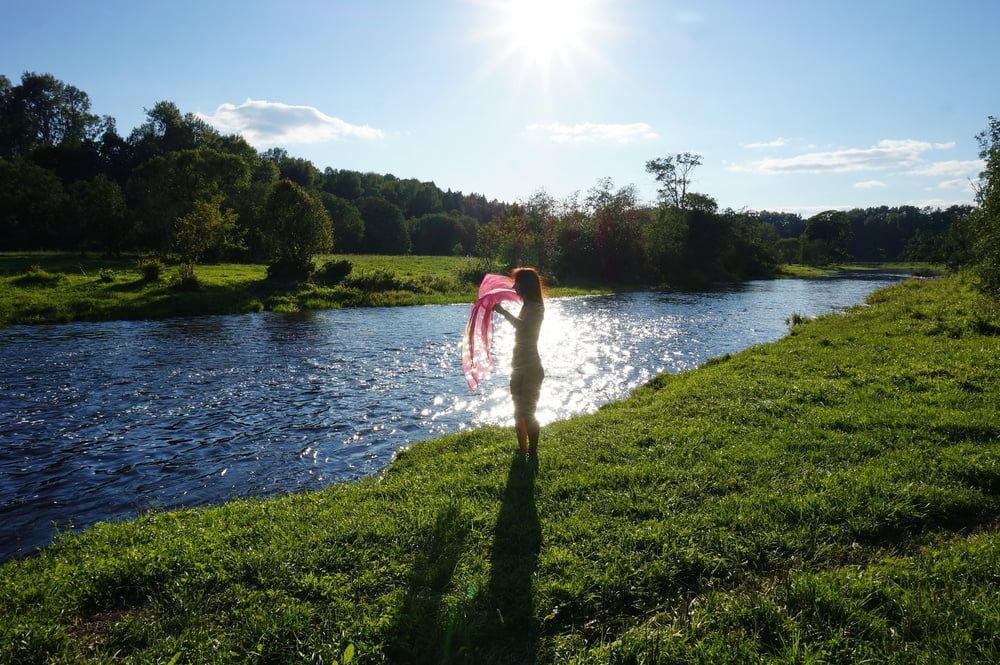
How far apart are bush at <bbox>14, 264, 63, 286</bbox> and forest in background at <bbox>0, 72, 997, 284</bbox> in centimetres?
750

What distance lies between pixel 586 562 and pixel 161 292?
35996 mm

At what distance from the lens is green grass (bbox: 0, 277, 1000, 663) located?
4.40m

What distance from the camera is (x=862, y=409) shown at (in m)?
10.2

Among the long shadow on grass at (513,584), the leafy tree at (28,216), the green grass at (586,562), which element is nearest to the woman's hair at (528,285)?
the green grass at (586,562)

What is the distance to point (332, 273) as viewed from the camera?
43219mm

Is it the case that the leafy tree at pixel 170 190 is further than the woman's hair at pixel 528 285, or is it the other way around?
the leafy tree at pixel 170 190

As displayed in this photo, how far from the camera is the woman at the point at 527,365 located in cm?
859

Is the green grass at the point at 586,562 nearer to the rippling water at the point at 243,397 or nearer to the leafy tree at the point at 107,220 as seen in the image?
the rippling water at the point at 243,397

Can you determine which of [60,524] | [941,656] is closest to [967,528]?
[941,656]

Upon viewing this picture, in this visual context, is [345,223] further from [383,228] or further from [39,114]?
[39,114]

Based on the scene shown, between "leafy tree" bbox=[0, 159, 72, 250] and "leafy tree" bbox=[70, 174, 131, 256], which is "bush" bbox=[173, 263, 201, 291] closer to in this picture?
"leafy tree" bbox=[70, 174, 131, 256]

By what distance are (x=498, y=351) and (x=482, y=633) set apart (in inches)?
761

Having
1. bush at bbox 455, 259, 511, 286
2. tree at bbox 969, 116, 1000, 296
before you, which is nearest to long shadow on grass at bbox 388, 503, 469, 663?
tree at bbox 969, 116, 1000, 296

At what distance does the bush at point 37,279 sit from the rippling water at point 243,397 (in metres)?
9.60
